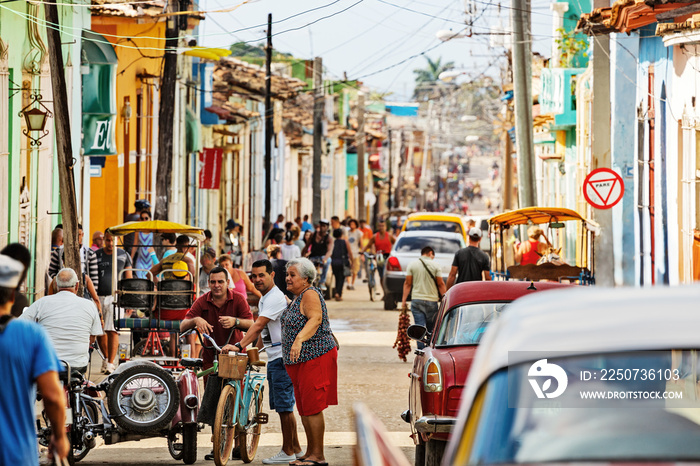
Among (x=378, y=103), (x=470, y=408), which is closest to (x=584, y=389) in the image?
(x=470, y=408)

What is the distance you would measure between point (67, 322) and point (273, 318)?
5.44 ft

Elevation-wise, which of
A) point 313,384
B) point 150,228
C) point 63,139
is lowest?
point 313,384

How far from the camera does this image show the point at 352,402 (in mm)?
13453

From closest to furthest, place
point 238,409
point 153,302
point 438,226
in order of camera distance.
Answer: point 238,409 < point 153,302 < point 438,226

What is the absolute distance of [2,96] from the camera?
1731cm

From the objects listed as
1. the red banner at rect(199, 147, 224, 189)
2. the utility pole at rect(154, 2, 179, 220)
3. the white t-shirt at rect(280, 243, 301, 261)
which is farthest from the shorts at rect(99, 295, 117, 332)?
the red banner at rect(199, 147, 224, 189)

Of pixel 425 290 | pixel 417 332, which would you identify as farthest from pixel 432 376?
pixel 425 290

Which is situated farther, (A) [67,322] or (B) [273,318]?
(B) [273,318]

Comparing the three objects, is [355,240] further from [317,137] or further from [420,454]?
[420,454]

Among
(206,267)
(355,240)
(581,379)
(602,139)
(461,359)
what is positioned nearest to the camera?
(581,379)

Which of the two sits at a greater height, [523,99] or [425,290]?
[523,99]

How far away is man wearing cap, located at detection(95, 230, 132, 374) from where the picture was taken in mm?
15555

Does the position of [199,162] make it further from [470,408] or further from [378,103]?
[378,103]

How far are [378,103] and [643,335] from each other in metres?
95.3
